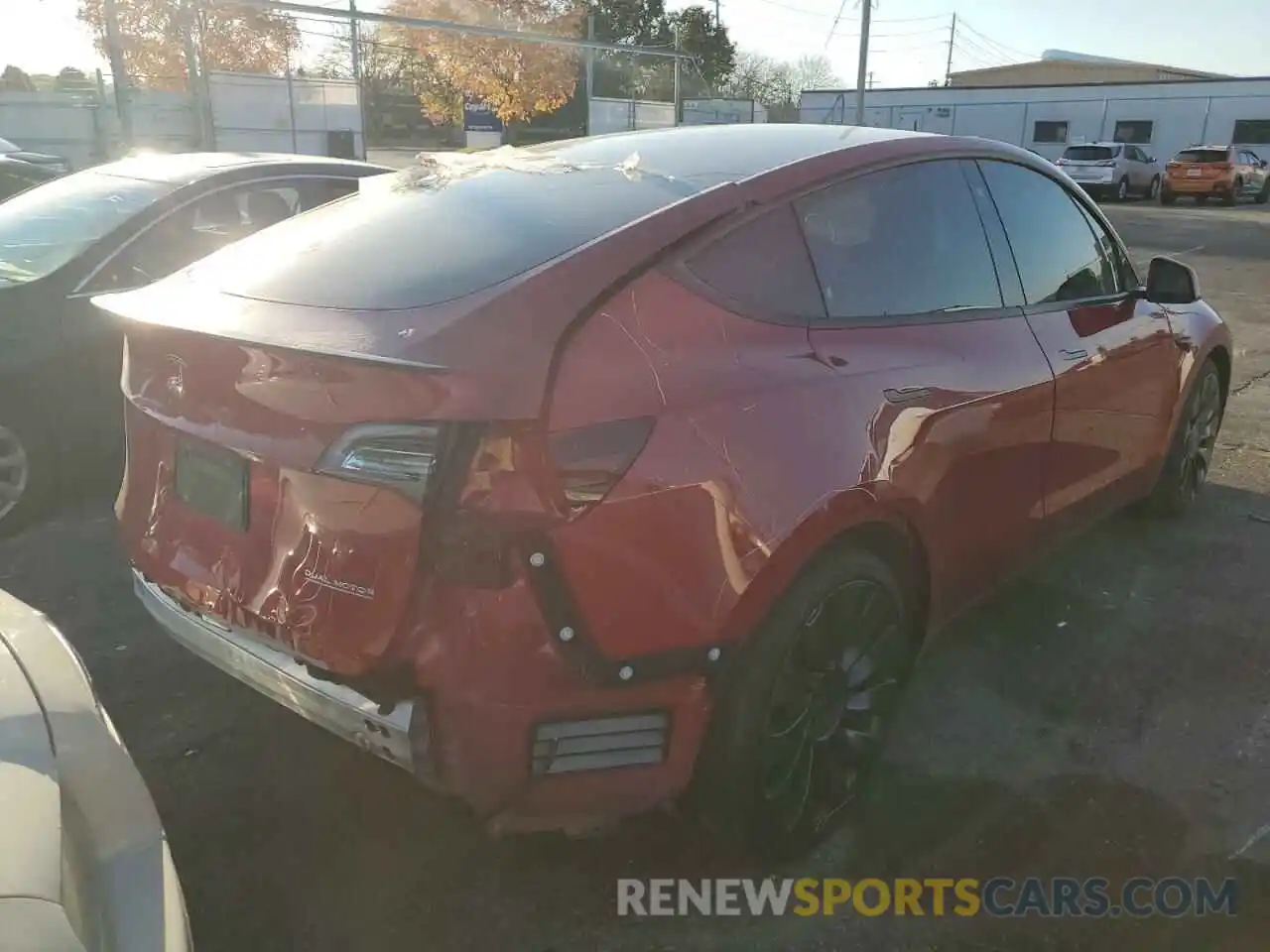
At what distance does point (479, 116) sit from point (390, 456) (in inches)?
1171

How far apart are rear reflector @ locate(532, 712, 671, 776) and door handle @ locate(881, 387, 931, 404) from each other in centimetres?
98

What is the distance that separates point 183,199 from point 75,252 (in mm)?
560

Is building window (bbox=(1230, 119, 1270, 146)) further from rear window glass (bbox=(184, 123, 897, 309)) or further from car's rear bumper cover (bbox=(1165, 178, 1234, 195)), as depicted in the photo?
rear window glass (bbox=(184, 123, 897, 309))

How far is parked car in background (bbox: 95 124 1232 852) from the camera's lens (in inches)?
76.3

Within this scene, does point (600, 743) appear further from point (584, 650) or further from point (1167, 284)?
point (1167, 284)

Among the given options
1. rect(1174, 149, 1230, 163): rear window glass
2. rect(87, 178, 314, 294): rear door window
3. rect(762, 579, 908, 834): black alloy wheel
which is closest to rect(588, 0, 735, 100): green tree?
rect(1174, 149, 1230, 163): rear window glass

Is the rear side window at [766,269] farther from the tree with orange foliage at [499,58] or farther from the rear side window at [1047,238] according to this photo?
the tree with orange foliage at [499,58]

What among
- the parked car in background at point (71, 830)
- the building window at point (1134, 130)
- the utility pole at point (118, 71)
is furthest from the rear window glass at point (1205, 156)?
the parked car in background at point (71, 830)

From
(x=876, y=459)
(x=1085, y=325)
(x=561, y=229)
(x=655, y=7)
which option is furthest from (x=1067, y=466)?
(x=655, y=7)

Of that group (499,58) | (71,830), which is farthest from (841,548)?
(499,58)

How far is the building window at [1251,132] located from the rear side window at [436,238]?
4157 cm

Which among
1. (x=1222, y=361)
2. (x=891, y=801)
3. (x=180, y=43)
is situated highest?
(x=180, y=43)

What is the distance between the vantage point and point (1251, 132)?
36500mm

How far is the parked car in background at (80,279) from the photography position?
4336 millimetres
